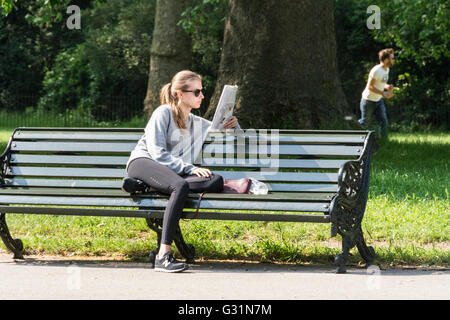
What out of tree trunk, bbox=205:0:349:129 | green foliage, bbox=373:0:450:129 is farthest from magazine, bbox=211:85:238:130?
green foliage, bbox=373:0:450:129

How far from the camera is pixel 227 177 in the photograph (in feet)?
21.2

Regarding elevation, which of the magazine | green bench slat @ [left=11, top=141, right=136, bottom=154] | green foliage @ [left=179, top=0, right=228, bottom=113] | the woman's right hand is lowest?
the woman's right hand

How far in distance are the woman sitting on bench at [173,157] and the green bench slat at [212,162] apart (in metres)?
0.30

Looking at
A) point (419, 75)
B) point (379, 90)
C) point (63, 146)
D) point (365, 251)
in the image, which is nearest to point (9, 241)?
point (63, 146)

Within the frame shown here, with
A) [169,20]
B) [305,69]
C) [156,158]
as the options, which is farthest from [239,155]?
[169,20]

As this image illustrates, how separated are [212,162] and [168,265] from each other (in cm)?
123

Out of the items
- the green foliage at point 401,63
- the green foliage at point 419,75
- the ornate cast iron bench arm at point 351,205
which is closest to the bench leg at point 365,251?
the ornate cast iron bench arm at point 351,205

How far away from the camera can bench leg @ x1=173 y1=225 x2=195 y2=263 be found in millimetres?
6223

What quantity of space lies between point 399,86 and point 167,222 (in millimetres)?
19863

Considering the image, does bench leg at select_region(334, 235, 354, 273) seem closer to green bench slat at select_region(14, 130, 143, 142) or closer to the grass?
the grass

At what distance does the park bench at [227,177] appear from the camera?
564 centimetres

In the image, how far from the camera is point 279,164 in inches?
252

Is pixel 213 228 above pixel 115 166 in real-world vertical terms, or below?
below

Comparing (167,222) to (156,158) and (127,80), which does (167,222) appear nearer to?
(156,158)
